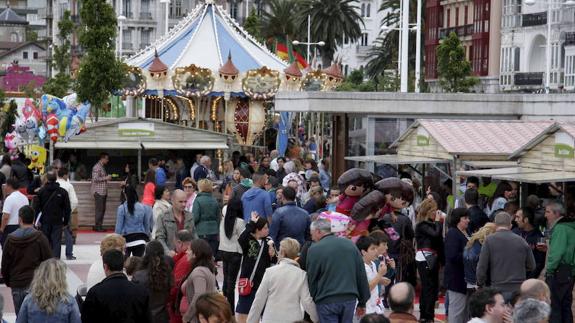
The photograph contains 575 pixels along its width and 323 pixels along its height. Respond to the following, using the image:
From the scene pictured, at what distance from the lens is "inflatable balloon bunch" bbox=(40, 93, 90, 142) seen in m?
34.4

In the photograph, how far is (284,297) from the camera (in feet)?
43.9

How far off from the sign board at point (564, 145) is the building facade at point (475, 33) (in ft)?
185

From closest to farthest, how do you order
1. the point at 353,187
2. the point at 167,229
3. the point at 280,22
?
the point at 353,187, the point at 167,229, the point at 280,22

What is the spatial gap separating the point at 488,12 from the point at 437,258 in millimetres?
60880

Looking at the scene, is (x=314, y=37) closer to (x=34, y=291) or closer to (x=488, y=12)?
(x=488, y=12)

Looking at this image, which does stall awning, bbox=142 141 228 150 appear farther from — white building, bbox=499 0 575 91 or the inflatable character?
white building, bbox=499 0 575 91

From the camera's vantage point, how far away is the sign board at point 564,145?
18.6 m

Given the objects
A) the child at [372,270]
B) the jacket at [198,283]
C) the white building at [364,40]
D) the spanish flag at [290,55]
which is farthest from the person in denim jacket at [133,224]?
the white building at [364,40]

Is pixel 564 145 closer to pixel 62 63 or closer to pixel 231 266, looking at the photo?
pixel 231 266

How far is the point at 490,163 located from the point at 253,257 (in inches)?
292

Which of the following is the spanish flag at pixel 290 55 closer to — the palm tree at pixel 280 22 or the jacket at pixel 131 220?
the palm tree at pixel 280 22

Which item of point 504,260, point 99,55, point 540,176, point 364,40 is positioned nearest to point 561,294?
point 504,260

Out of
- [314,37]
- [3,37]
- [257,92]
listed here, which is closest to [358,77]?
[314,37]

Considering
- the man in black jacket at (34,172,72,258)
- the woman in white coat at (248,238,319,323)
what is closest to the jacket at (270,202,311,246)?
the woman in white coat at (248,238,319,323)
